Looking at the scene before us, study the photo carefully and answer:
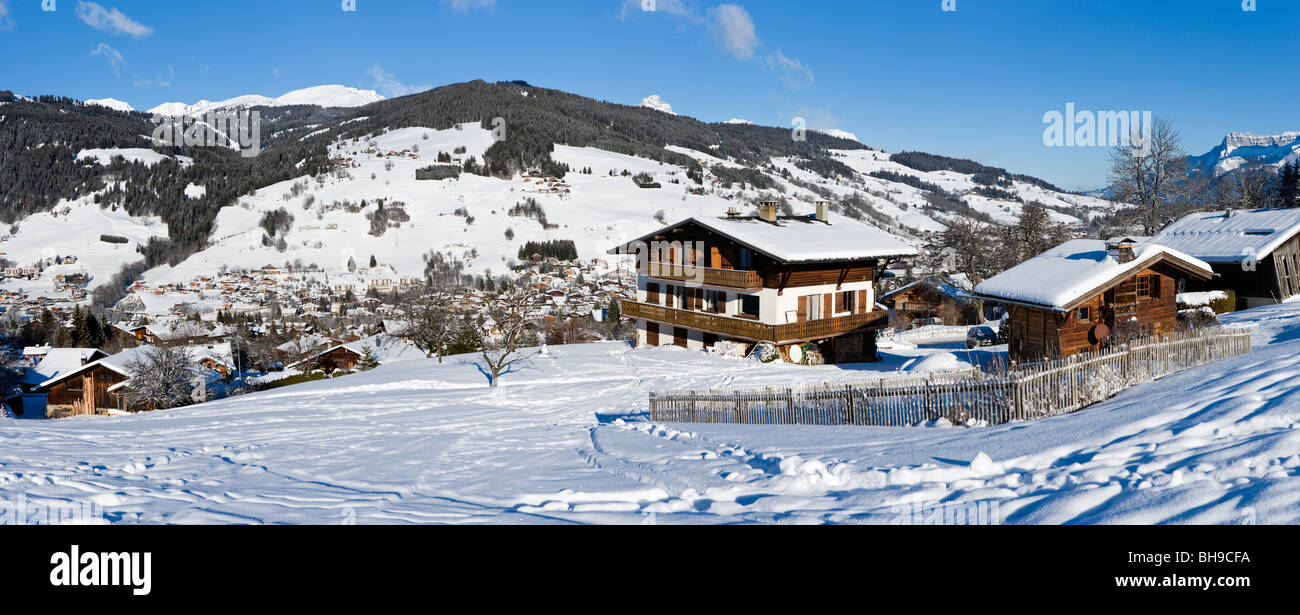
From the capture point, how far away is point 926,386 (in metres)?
13.8

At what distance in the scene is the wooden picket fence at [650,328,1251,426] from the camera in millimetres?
12812

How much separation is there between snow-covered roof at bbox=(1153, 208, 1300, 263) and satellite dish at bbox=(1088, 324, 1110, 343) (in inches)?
553

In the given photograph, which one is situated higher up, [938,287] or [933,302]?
[938,287]

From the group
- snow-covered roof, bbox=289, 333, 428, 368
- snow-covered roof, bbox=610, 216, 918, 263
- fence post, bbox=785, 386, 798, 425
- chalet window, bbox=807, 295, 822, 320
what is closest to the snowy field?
fence post, bbox=785, 386, 798, 425

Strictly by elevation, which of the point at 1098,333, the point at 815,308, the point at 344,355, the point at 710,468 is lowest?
the point at 344,355

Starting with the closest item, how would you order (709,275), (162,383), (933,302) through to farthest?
1. (709,275)
2. (162,383)
3. (933,302)

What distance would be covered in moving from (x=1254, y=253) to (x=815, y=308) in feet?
66.1

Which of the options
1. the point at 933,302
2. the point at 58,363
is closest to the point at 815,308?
the point at 933,302

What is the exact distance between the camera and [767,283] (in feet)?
113

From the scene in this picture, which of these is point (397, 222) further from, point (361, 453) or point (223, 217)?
point (361, 453)

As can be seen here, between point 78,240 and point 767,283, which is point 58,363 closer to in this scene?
point 767,283

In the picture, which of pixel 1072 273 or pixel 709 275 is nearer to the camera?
pixel 1072 273

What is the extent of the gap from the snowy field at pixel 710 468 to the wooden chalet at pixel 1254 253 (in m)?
21.7

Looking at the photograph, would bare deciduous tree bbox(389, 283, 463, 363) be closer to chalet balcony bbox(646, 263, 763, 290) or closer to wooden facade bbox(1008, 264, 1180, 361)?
chalet balcony bbox(646, 263, 763, 290)
